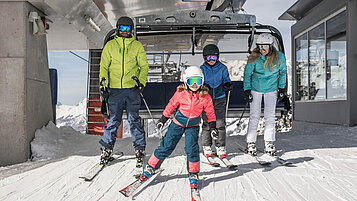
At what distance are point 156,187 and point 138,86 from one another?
49.7 inches

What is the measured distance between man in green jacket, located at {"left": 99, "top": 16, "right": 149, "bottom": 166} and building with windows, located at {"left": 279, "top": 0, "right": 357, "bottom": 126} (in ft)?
19.0

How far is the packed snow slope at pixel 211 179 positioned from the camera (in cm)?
271

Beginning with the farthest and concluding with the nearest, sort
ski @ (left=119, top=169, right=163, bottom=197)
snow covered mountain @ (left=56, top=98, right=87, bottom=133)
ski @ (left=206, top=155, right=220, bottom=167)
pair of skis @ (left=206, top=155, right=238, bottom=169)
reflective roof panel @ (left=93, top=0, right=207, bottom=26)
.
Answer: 1. snow covered mountain @ (left=56, top=98, right=87, bottom=133)
2. reflective roof panel @ (left=93, top=0, right=207, bottom=26)
3. ski @ (left=206, top=155, right=220, bottom=167)
4. pair of skis @ (left=206, top=155, right=238, bottom=169)
5. ski @ (left=119, top=169, right=163, bottom=197)

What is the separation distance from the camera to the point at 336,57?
8039mm

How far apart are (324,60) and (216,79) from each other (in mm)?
5973

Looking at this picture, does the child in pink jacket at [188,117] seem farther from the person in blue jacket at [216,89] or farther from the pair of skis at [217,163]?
the person in blue jacket at [216,89]

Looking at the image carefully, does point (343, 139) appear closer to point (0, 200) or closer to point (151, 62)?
point (151, 62)

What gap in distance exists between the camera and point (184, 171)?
3.49 m

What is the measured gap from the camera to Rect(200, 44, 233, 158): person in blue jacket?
398 cm

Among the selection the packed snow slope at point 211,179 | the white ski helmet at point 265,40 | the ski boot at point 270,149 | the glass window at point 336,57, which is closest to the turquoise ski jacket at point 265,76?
the white ski helmet at point 265,40

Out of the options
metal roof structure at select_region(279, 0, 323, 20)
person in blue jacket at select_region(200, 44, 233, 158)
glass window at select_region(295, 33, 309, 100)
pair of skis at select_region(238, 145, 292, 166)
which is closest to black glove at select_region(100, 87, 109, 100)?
person in blue jacket at select_region(200, 44, 233, 158)

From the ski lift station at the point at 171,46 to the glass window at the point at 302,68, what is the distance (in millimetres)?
34

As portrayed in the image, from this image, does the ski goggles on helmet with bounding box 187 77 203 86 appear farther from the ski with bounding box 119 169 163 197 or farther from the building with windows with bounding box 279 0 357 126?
the building with windows with bounding box 279 0 357 126

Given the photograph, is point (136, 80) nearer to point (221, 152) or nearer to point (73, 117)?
point (221, 152)
